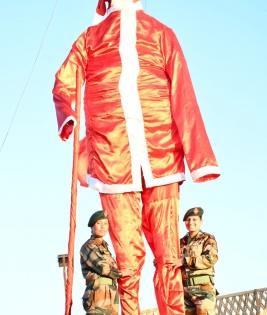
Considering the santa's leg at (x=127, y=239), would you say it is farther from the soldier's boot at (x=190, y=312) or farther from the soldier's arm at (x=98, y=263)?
the soldier's boot at (x=190, y=312)

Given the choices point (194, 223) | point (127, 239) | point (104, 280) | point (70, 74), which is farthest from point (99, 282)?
point (70, 74)

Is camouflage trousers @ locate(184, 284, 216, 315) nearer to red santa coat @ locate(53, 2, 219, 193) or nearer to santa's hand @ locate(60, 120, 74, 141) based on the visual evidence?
red santa coat @ locate(53, 2, 219, 193)

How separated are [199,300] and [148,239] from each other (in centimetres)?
52

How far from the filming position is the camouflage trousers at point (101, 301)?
201 inches

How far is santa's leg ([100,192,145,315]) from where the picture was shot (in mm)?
5328

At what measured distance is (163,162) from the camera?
18.6 feet

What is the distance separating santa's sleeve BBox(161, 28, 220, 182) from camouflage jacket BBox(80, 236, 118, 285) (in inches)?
31.9

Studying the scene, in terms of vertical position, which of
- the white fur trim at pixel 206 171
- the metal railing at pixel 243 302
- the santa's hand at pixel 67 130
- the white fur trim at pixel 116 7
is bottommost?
the metal railing at pixel 243 302

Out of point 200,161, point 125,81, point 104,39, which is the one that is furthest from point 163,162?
point 104,39

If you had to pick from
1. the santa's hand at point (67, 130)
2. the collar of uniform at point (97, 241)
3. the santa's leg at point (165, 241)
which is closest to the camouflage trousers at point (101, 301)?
the collar of uniform at point (97, 241)

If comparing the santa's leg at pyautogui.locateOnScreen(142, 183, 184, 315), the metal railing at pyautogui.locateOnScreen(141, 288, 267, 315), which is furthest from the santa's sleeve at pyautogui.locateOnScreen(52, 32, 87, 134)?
the metal railing at pyautogui.locateOnScreen(141, 288, 267, 315)

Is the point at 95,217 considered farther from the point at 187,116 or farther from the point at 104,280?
the point at 187,116

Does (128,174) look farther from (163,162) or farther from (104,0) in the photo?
(104,0)

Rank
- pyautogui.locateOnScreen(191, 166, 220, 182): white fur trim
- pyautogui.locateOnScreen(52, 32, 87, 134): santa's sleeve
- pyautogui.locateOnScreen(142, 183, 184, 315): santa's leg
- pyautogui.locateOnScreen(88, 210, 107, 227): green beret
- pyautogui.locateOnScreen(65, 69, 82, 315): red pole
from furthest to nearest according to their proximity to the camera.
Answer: pyautogui.locateOnScreen(52, 32, 87, 134): santa's sleeve, pyautogui.locateOnScreen(191, 166, 220, 182): white fur trim, pyautogui.locateOnScreen(142, 183, 184, 315): santa's leg, pyautogui.locateOnScreen(88, 210, 107, 227): green beret, pyautogui.locateOnScreen(65, 69, 82, 315): red pole
